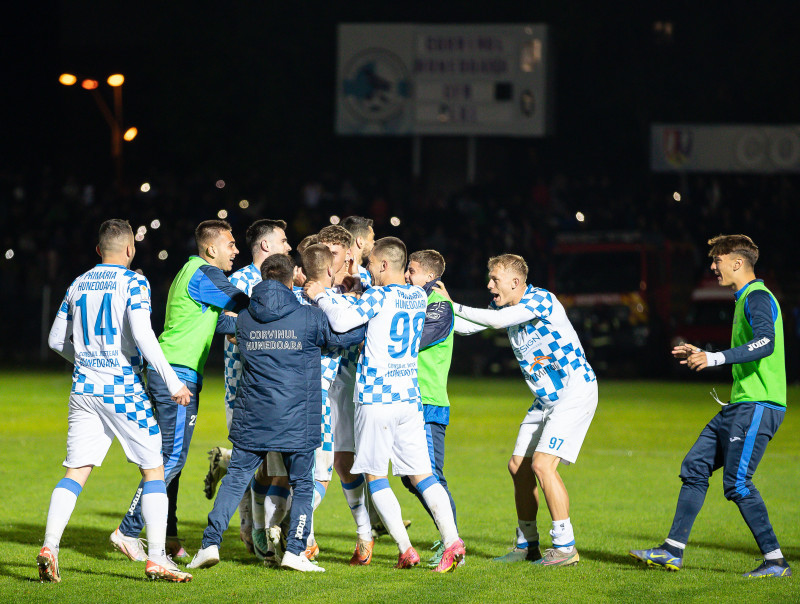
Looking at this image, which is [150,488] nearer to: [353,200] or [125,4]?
[353,200]

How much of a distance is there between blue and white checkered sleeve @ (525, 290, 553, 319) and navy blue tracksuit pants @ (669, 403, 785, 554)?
1326 mm

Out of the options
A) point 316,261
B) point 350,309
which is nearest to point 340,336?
point 350,309

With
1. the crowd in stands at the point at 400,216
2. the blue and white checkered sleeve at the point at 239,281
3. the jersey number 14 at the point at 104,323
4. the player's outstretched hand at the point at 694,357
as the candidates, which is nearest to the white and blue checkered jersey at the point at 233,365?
the blue and white checkered sleeve at the point at 239,281

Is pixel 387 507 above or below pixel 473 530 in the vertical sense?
above

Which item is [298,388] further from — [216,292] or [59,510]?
[59,510]

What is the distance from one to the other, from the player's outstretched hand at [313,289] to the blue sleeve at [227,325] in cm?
58

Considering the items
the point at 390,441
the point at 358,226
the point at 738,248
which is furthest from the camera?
the point at 358,226

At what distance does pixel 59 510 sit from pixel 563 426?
3368 millimetres

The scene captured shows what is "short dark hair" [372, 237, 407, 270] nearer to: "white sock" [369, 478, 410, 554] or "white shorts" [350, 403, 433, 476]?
"white shorts" [350, 403, 433, 476]

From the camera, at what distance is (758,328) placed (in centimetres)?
743

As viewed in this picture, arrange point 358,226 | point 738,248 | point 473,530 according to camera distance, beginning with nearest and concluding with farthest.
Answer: point 738,248 → point 358,226 → point 473,530

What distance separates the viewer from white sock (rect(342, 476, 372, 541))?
7.91 metres

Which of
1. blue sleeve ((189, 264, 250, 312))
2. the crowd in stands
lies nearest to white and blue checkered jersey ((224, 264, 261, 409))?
blue sleeve ((189, 264, 250, 312))

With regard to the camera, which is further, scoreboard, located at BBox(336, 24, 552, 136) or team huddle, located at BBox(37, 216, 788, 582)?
scoreboard, located at BBox(336, 24, 552, 136)
